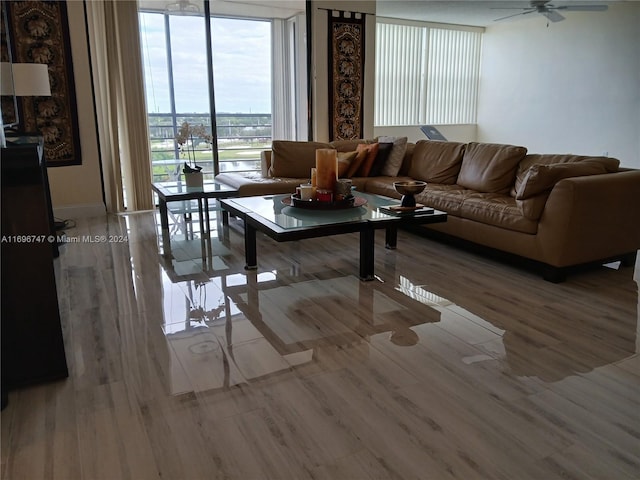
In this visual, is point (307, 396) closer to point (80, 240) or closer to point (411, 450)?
point (411, 450)

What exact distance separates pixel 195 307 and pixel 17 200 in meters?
1.19

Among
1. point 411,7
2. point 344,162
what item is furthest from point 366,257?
point 411,7

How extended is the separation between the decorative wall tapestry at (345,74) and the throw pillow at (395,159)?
1.67 metres

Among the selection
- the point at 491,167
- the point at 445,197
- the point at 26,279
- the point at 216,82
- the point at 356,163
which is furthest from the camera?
the point at 216,82

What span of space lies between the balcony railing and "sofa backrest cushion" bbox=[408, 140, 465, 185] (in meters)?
2.75

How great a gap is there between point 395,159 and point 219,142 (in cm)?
294

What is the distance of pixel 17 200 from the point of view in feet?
6.35

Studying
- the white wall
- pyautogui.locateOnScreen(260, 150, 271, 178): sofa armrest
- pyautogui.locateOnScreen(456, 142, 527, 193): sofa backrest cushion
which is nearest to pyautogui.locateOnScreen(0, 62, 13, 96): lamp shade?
pyautogui.locateOnScreen(260, 150, 271, 178): sofa armrest

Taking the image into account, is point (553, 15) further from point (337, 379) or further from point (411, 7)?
point (337, 379)

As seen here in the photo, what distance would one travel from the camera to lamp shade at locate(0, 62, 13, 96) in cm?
418

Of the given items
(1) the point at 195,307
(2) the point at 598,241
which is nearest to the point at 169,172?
(1) the point at 195,307

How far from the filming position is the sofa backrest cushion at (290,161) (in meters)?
5.29

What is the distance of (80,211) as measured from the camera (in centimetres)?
552

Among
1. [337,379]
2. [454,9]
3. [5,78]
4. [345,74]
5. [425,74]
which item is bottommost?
[337,379]
